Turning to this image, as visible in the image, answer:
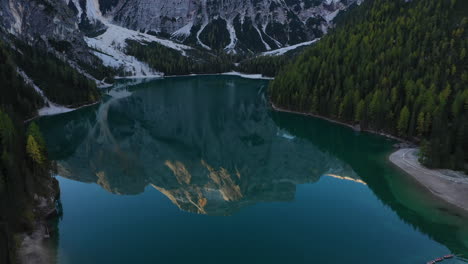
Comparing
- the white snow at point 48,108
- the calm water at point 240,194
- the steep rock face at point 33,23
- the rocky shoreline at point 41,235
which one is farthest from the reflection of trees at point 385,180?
the steep rock face at point 33,23

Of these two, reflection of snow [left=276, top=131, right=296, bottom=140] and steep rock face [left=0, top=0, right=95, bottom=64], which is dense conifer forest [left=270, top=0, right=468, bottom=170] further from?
steep rock face [left=0, top=0, right=95, bottom=64]

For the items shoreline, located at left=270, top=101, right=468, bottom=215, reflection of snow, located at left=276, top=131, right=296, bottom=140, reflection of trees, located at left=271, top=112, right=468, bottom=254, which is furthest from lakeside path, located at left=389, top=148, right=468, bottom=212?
reflection of snow, located at left=276, top=131, right=296, bottom=140

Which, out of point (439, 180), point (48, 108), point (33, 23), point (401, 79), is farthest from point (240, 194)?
point (33, 23)

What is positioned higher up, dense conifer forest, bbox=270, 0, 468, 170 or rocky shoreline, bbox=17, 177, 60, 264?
dense conifer forest, bbox=270, 0, 468, 170

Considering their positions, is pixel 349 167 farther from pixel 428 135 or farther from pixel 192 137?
pixel 192 137

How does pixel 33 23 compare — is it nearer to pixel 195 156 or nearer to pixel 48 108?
pixel 48 108

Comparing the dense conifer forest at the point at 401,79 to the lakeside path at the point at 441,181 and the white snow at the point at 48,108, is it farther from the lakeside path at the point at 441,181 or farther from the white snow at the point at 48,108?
the white snow at the point at 48,108
